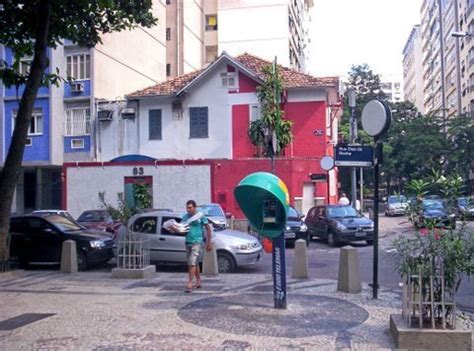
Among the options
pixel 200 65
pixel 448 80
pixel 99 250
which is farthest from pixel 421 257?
pixel 448 80

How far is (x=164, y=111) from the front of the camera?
32.0m

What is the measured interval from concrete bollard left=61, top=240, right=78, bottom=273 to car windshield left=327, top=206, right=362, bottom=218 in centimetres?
1074

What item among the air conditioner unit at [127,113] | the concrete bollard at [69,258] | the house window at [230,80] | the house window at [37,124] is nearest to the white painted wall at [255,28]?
the house window at [230,80]

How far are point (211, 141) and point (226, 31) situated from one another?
22321 millimetres

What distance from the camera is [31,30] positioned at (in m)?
13.7

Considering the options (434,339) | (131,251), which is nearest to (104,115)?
(131,251)

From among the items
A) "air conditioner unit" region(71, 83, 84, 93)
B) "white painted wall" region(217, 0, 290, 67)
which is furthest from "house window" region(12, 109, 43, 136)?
"white painted wall" region(217, 0, 290, 67)

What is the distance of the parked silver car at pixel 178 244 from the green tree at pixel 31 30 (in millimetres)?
2883

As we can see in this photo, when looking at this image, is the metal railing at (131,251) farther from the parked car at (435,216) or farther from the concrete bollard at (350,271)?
the parked car at (435,216)

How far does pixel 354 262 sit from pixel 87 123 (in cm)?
2461

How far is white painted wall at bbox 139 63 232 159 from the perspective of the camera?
1224 inches

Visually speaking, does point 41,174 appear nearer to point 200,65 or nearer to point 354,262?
point 200,65

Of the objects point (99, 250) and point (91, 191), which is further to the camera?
point (91, 191)

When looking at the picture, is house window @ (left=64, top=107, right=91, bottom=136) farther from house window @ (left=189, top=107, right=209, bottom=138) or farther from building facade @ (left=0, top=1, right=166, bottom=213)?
house window @ (left=189, top=107, right=209, bottom=138)
